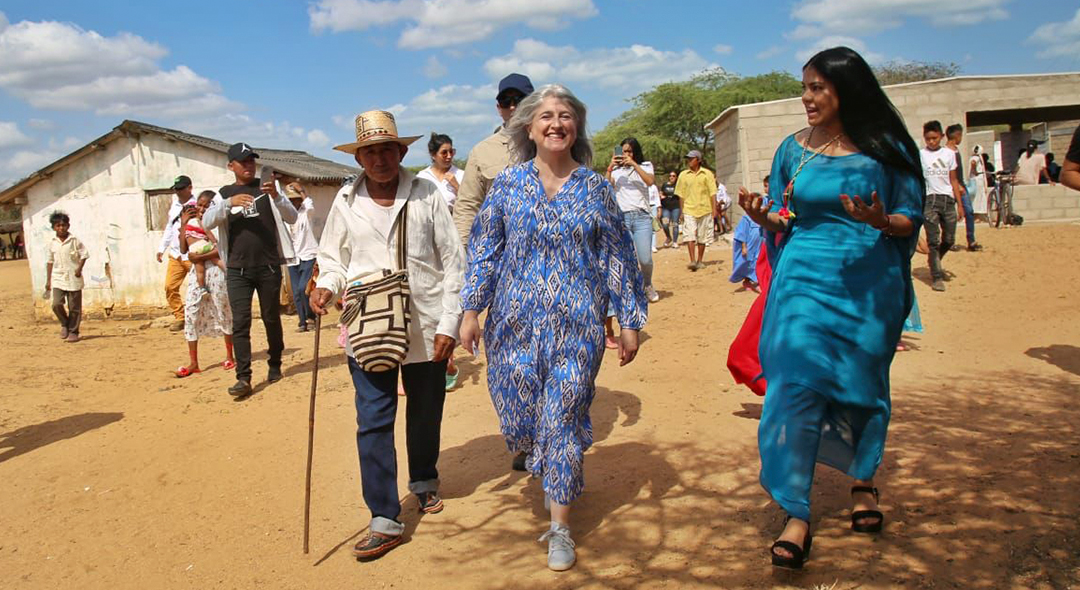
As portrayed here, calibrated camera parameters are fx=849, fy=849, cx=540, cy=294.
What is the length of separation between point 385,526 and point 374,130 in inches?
73.3

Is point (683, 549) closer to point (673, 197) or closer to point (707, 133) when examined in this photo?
point (673, 197)

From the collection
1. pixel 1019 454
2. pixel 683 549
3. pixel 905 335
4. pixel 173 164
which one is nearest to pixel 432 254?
pixel 683 549

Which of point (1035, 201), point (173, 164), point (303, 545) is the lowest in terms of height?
point (303, 545)

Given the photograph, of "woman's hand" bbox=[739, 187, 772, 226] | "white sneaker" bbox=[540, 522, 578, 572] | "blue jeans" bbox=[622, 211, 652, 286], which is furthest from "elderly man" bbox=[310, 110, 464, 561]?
"blue jeans" bbox=[622, 211, 652, 286]

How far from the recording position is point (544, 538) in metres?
3.77

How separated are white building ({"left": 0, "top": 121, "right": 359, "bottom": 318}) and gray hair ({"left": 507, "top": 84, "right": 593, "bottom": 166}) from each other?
11808 millimetres

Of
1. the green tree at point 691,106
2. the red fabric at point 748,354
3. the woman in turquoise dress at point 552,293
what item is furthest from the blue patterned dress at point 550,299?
the green tree at point 691,106

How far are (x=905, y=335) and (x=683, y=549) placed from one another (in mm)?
5429

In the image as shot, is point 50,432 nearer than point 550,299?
No

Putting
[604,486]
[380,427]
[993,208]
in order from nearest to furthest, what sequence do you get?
[380,427] < [604,486] < [993,208]

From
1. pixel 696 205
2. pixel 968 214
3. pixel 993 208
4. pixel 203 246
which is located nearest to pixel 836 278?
pixel 203 246

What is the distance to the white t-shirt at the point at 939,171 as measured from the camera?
32.4 ft

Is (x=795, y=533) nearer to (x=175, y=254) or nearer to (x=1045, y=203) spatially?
(x=175, y=254)

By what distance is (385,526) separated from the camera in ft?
13.0
